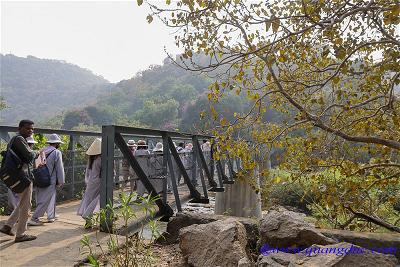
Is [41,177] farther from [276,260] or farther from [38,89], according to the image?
[38,89]

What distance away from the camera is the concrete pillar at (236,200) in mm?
12219

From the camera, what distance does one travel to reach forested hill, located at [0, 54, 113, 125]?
9556cm

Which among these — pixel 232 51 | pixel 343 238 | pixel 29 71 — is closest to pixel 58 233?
pixel 232 51

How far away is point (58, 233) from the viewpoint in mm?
4109

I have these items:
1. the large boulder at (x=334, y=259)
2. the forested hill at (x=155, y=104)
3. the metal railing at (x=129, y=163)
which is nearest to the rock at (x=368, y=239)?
the large boulder at (x=334, y=259)

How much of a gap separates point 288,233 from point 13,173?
9.61 feet

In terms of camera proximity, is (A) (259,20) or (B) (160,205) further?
(B) (160,205)

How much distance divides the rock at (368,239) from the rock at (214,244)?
3.18ft

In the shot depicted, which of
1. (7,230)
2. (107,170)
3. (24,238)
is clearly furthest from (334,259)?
(7,230)

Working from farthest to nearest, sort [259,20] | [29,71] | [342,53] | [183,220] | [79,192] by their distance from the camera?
[29,71]
[79,192]
[183,220]
[259,20]
[342,53]

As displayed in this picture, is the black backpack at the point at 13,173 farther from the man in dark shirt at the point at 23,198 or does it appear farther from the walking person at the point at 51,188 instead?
the walking person at the point at 51,188

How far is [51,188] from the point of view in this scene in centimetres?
508

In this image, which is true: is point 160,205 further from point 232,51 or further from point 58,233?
point 232,51

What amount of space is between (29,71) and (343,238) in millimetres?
124576
